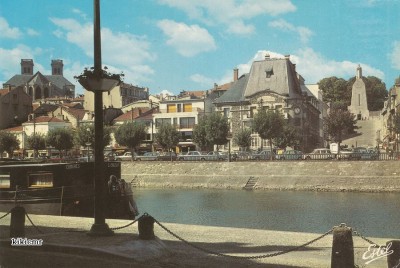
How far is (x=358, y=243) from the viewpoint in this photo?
37.0ft

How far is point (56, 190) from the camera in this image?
2297 centimetres

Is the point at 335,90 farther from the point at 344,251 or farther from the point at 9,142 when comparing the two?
the point at 344,251

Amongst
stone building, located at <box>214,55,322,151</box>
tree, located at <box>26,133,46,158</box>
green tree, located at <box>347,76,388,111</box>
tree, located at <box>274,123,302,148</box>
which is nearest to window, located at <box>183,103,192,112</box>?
stone building, located at <box>214,55,322,151</box>

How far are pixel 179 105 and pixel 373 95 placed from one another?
61.7 metres

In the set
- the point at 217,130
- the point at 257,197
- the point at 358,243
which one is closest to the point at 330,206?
the point at 257,197

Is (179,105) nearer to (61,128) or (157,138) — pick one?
(157,138)

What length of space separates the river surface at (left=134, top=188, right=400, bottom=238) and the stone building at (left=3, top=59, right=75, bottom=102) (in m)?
66.0

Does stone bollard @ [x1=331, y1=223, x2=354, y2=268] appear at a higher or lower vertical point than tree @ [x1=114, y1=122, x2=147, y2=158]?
lower

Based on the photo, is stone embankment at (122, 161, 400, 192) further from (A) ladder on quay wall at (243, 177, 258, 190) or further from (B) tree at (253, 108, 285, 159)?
(B) tree at (253, 108, 285, 159)

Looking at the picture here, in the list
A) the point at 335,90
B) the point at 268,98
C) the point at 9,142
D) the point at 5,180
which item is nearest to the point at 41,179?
the point at 5,180

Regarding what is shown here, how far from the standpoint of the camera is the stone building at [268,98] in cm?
6981

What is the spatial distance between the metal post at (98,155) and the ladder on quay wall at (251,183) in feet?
120

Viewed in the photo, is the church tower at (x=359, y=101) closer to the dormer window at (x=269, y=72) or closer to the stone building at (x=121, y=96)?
the dormer window at (x=269, y=72)

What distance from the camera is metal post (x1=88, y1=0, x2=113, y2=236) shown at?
11125 millimetres
